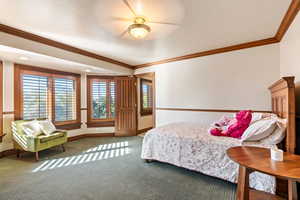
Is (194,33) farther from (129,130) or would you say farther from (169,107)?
(129,130)

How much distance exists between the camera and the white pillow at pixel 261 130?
71.1 inches

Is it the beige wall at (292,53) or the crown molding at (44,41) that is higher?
the crown molding at (44,41)

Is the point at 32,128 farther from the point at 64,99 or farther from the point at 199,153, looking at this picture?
the point at 199,153

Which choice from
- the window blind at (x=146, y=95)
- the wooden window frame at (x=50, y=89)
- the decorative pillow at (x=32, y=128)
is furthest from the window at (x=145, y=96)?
the decorative pillow at (x=32, y=128)

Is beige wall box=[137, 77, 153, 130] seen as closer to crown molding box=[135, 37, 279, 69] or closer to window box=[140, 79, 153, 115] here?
window box=[140, 79, 153, 115]

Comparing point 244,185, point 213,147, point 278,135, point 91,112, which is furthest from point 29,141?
point 278,135

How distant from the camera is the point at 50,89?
4.17 m

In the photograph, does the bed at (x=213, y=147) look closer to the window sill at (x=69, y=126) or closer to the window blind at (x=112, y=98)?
the window blind at (x=112, y=98)

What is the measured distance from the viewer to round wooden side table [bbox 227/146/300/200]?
1.09 metres

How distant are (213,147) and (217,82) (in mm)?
1855

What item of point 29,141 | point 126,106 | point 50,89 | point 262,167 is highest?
point 50,89

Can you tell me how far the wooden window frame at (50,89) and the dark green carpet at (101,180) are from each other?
1.17 m

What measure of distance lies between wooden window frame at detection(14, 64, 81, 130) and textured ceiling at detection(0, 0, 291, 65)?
1.63 m

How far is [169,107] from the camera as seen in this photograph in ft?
14.2
